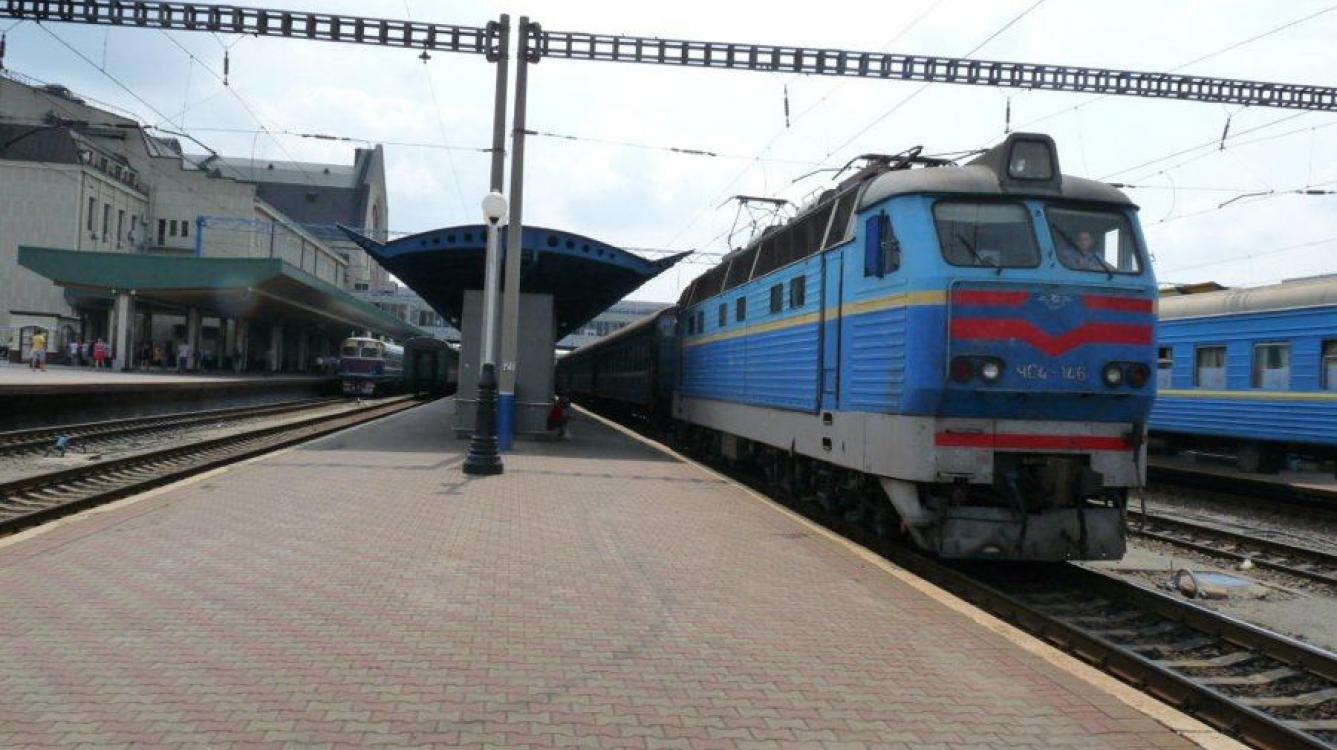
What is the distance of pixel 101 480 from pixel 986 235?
35.3 ft

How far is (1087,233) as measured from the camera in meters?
8.53

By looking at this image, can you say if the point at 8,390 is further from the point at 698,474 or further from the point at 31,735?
the point at 31,735

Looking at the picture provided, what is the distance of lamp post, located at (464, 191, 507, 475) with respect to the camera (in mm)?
13367

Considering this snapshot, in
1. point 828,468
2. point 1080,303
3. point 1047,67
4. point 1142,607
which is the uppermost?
point 1047,67

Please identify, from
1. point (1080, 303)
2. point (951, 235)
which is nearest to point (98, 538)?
point (951, 235)

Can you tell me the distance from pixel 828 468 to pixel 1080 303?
3.40 meters

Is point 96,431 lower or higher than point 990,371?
lower

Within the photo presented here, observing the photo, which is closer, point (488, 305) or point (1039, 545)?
point (1039, 545)

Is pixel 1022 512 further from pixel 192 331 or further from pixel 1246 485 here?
pixel 192 331

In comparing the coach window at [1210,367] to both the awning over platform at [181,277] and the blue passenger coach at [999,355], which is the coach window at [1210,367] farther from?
the awning over platform at [181,277]

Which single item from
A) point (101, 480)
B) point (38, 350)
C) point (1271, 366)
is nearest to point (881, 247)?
point (101, 480)

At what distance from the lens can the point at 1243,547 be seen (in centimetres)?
1073

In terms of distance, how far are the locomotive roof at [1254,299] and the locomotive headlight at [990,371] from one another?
9856mm

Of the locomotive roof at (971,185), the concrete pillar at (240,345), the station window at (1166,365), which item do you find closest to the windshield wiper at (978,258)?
the locomotive roof at (971,185)
